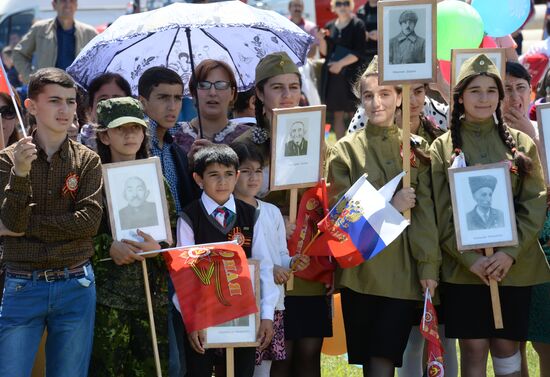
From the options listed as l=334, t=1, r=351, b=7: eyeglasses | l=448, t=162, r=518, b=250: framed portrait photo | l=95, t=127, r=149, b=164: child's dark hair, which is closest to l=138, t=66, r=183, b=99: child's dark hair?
l=95, t=127, r=149, b=164: child's dark hair

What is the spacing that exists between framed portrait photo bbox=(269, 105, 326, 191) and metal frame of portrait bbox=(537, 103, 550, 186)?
118 cm

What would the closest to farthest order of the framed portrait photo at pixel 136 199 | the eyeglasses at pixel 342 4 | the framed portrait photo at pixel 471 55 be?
the framed portrait photo at pixel 136 199
the framed portrait photo at pixel 471 55
the eyeglasses at pixel 342 4

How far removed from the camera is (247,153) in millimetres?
5797

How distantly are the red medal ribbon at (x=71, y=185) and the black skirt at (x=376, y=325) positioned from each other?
66.9 inches

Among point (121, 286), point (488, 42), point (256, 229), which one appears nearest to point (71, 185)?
point (121, 286)

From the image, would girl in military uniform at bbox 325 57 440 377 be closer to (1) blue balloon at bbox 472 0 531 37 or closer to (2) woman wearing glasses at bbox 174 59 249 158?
(2) woman wearing glasses at bbox 174 59 249 158

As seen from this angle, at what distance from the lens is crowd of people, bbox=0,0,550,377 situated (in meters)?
5.14

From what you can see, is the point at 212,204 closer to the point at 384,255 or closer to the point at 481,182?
the point at 384,255

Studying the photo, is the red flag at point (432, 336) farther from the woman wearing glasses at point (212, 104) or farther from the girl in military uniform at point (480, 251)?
the woman wearing glasses at point (212, 104)

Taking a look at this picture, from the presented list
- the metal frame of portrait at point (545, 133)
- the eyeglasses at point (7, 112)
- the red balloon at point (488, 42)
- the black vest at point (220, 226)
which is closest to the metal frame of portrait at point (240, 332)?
the black vest at point (220, 226)

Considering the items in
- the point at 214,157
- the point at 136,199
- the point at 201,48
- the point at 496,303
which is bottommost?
the point at 496,303

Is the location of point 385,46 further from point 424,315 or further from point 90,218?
point 90,218

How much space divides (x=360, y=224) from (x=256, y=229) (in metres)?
0.57

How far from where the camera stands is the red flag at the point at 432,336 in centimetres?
575
